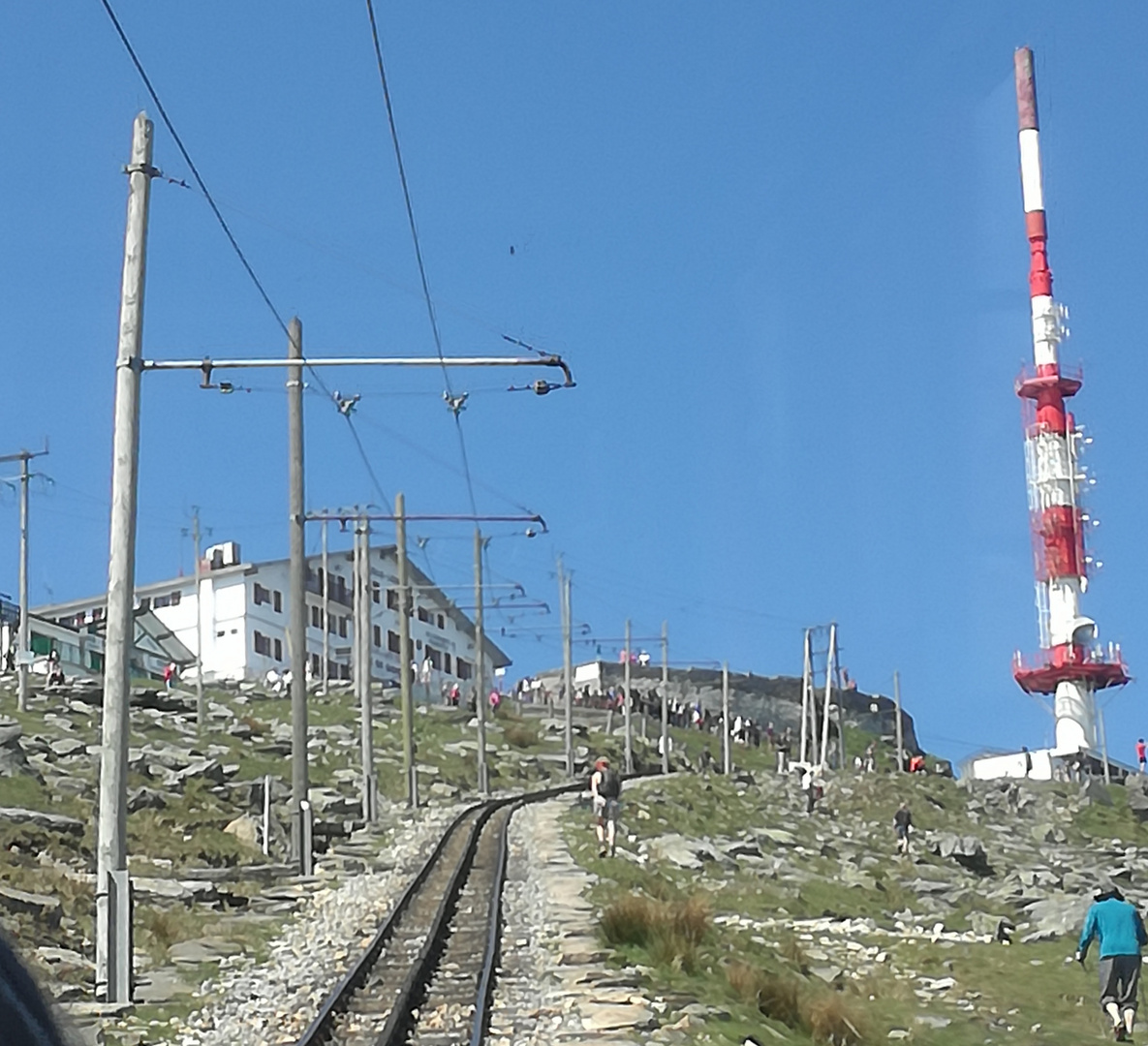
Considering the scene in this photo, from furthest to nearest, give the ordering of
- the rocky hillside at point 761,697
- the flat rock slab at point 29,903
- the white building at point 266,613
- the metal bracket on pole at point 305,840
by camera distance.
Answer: the rocky hillside at point 761,697 → the white building at point 266,613 → the metal bracket on pole at point 305,840 → the flat rock slab at point 29,903

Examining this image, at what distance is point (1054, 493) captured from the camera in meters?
82.9

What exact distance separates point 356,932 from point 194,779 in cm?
1539

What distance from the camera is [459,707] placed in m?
72.7

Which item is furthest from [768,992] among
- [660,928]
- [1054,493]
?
[1054,493]

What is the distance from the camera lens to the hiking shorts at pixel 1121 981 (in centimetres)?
1689

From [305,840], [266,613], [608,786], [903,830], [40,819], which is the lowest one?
[903,830]

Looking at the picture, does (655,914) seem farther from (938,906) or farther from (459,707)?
(459,707)

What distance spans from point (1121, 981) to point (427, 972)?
6.62m

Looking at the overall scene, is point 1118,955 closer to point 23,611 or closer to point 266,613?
point 23,611

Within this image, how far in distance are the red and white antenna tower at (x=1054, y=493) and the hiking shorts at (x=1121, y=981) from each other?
6806 centimetres

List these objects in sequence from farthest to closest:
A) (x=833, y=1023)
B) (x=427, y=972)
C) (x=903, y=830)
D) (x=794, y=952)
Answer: (x=903, y=830) → (x=794, y=952) → (x=427, y=972) → (x=833, y=1023)

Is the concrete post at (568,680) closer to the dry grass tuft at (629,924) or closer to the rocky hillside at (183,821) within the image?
the rocky hillside at (183,821)

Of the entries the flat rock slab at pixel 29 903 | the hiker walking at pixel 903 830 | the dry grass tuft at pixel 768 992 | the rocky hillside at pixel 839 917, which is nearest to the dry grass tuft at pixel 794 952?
the rocky hillside at pixel 839 917

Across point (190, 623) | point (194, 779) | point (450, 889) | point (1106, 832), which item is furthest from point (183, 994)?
point (190, 623)
